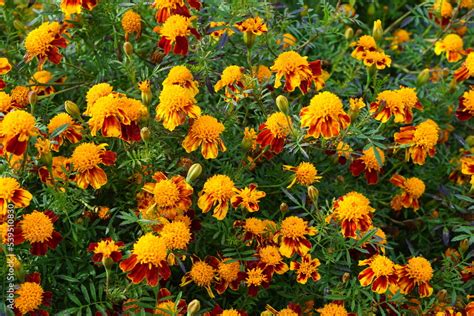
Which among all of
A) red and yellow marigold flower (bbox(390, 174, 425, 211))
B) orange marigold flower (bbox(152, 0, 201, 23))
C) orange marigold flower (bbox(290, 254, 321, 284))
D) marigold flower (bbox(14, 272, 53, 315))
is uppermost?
orange marigold flower (bbox(152, 0, 201, 23))

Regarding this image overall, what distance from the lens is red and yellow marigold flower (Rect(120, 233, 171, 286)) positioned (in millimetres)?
1365

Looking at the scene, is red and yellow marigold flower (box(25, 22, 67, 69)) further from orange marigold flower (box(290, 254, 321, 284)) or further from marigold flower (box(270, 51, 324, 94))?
orange marigold flower (box(290, 254, 321, 284))

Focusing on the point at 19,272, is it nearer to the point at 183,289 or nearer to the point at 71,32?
the point at 183,289

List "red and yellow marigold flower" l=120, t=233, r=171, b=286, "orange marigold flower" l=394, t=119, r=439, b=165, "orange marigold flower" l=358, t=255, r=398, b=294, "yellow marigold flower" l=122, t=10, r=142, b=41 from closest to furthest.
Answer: "red and yellow marigold flower" l=120, t=233, r=171, b=286, "orange marigold flower" l=358, t=255, r=398, b=294, "orange marigold flower" l=394, t=119, r=439, b=165, "yellow marigold flower" l=122, t=10, r=142, b=41

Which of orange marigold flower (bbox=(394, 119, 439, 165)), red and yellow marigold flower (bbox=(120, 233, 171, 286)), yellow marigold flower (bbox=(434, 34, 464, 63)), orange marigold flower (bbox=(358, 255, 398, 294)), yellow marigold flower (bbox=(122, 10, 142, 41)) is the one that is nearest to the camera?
red and yellow marigold flower (bbox=(120, 233, 171, 286))

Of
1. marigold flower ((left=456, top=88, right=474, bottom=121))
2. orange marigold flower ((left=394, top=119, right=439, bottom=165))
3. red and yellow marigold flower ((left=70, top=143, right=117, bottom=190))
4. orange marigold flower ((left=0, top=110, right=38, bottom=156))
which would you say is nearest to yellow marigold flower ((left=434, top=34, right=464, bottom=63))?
marigold flower ((left=456, top=88, right=474, bottom=121))

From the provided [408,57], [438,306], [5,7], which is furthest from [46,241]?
[408,57]

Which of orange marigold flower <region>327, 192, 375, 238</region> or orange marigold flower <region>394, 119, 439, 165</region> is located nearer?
orange marigold flower <region>327, 192, 375, 238</region>

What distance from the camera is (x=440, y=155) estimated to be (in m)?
2.15

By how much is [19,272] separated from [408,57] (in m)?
1.60

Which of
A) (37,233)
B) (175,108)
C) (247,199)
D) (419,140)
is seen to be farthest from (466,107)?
(37,233)

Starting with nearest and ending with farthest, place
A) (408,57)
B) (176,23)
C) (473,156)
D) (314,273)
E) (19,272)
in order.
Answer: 1. (19,272)
2. (314,273)
3. (176,23)
4. (473,156)
5. (408,57)

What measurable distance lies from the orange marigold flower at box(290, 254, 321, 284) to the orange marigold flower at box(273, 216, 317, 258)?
0.02 metres

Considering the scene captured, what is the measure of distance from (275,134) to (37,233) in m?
0.63
